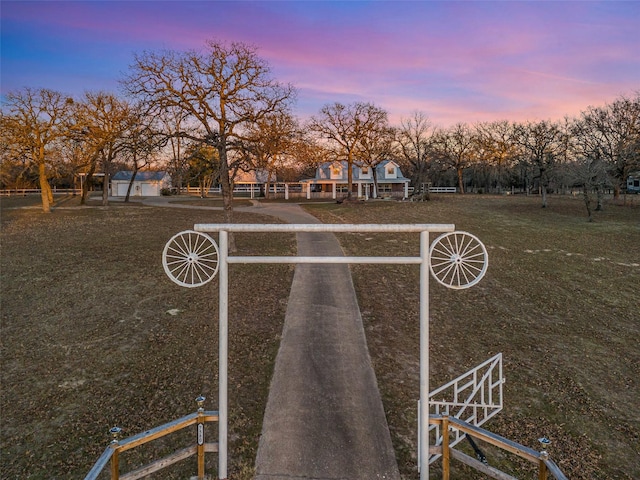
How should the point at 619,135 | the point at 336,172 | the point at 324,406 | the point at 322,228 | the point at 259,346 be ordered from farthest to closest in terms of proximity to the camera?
the point at 336,172, the point at 619,135, the point at 259,346, the point at 324,406, the point at 322,228

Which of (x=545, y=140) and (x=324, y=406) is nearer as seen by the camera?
→ (x=324, y=406)

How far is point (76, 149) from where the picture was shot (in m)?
26.7

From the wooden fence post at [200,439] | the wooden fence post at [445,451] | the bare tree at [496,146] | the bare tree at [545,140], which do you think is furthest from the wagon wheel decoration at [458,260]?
the bare tree at [496,146]

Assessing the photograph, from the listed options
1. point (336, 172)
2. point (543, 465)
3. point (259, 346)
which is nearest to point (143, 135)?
point (259, 346)

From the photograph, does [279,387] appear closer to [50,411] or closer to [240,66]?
[50,411]

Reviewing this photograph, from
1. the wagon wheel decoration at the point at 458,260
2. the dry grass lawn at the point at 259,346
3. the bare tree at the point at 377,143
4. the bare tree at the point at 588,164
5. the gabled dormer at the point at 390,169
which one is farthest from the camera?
the gabled dormer at the point at 390,169

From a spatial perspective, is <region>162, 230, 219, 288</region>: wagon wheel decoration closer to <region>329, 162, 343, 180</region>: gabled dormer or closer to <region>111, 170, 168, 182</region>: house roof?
<region>329, 162, 343, 180</region>: gabled dormer

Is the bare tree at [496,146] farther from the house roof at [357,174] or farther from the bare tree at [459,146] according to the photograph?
the house roof at [357,174]

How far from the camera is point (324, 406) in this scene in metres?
6.13

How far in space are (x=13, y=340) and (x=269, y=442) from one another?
671 cm

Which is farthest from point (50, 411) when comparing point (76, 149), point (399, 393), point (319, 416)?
point (76, 149)

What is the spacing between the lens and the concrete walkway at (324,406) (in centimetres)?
496

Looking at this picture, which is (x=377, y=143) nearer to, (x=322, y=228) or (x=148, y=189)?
(x=322, y=228)

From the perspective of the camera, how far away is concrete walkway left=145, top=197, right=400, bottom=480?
195 inches
